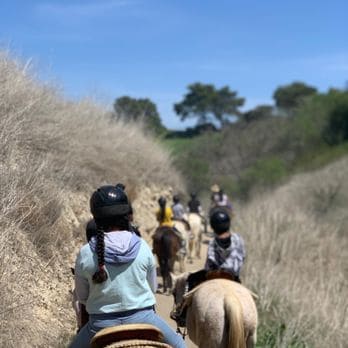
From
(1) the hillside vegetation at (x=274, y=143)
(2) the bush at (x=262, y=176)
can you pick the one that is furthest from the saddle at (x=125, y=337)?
(1) the hillside vegetation at (x=274, y=143)

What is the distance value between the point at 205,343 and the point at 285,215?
693 inches

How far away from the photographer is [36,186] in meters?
9.62

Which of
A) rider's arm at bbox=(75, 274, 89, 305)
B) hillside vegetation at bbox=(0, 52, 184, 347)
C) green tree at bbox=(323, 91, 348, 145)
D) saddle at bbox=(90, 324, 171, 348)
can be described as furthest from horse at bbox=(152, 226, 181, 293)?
green tree at bbox=(323, 91, 348, 145)

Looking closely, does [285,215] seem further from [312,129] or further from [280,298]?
[312,129]

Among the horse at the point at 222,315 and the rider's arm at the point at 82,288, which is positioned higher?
the rider's arm at the point at 82,288

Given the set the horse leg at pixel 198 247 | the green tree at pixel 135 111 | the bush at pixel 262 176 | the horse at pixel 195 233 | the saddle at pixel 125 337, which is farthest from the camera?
the bush at pixel 262 176

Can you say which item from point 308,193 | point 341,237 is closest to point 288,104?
point 308,193

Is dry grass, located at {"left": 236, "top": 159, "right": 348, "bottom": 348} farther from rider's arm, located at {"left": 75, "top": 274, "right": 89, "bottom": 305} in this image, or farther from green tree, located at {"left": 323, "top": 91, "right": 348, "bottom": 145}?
green tree, located at {"left": 323, "top": 91, "right": 348, "bottom": 145}

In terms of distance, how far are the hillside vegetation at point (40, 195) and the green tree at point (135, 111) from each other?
9.46 meters

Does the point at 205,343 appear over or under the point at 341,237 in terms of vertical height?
over

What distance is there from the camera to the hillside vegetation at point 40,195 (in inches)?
287

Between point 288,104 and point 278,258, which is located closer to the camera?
point 278,258

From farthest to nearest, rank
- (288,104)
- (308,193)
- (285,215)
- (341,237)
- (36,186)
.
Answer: (288,104) → (308,193) → (341,237) → (285,215) → (36,186)

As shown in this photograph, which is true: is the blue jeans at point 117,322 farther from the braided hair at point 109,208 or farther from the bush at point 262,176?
the bush at point 262,176
